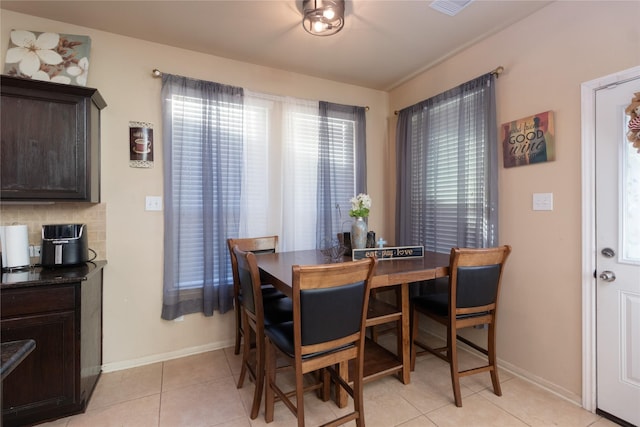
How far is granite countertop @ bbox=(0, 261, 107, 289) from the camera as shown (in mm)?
1811

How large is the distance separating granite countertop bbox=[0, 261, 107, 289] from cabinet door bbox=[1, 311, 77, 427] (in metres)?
0.21

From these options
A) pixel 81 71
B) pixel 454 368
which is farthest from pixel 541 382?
pixel 81 71

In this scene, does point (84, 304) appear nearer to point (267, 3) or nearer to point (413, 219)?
point (267, 3)

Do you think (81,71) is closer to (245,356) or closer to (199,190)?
(199,190)

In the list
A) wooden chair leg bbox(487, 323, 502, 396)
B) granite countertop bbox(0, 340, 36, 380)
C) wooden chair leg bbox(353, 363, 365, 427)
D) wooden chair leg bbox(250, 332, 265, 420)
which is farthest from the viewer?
wooden chair leg bbox(487, 323, 502, 396)

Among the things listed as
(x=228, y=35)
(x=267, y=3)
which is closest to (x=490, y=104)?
(x=267, y=3)

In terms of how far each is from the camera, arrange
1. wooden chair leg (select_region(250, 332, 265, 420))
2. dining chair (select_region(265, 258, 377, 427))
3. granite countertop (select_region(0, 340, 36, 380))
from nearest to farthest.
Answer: granite countertop (select_region(0, 340, 36, 380))
dining chair (select_region(265, 258, 377, 427))
wooden chair leg (select_region(250, 332, 265, 420))

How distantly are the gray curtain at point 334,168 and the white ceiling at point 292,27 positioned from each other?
1.68 ft

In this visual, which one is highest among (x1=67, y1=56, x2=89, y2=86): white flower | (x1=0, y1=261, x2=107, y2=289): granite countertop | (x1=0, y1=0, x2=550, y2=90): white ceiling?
(x1=0, y1=0, x2=550, y2=90): white ceiling

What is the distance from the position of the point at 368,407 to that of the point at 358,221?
133cm

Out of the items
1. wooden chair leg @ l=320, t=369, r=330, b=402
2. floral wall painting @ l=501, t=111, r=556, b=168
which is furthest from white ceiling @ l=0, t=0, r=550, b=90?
wooden chair leg @ l=320, t=369, r=330, b=402

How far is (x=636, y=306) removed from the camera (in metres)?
1.83

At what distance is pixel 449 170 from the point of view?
116 inches

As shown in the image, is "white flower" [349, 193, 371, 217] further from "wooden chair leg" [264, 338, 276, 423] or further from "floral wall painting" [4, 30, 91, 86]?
"floral wall painting" [4, 30, 91, 86]
